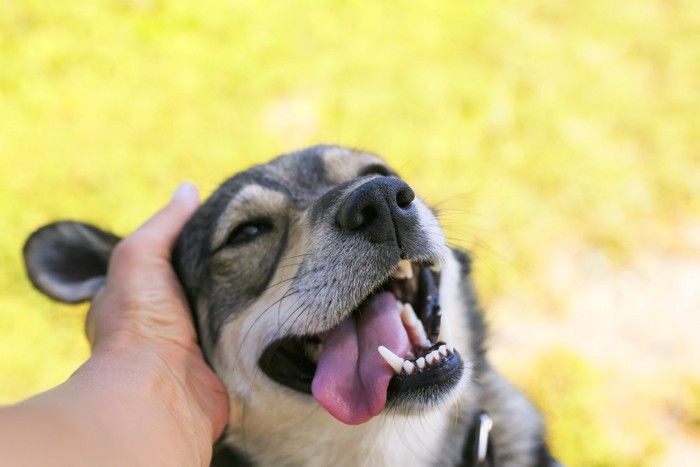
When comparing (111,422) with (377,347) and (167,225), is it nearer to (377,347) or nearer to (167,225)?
(377,347)

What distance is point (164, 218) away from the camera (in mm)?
3566

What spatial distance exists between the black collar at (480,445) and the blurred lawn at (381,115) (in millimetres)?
2116

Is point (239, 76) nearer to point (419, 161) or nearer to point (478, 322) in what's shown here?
point (419, 161)

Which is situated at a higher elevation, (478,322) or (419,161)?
(419,161)

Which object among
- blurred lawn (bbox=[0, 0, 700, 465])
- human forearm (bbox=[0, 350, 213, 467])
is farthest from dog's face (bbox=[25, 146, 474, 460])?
blurred lawn (bbox=[0, 0, 700, 465])

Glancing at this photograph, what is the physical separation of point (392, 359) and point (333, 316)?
1.08ft

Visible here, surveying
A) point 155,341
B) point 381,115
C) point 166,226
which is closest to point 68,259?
point 166,226

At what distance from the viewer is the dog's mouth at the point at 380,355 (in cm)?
267

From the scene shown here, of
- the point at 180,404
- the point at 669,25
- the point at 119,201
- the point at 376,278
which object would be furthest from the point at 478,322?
the point at 669,25

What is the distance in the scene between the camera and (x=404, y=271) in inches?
120

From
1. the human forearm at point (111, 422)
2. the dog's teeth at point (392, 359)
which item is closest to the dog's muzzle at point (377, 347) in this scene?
the dog's teeth at point (392, 359)

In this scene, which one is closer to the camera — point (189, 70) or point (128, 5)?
point (189, 70)

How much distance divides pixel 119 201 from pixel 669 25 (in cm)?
684

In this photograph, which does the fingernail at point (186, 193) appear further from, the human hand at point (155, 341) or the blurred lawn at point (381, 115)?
the blurred lawn at point (381, 115)
